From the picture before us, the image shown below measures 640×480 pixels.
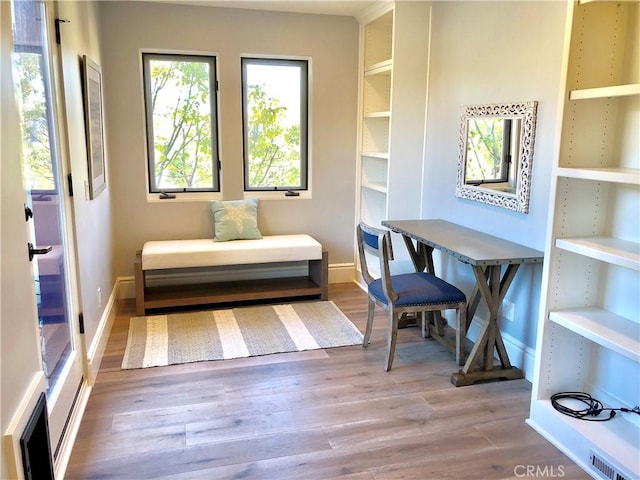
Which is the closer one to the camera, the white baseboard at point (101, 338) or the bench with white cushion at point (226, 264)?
the white baseboard at point (101, 338)

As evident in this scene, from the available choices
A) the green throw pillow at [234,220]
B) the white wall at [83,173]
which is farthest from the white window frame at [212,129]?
the white wall at [83,173]

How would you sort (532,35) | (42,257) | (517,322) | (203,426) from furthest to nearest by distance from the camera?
(517,322)
(532,35)
(203,426)
(42,257)

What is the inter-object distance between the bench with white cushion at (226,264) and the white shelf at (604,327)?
2240 millimetres

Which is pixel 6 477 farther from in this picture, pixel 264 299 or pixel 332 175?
pixel 332 175

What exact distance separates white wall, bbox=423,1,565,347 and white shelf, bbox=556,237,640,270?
1.90 feet

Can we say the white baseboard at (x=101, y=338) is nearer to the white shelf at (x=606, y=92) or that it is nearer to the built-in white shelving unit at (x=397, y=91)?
the built-in white shelving unit at (x=397, y=91)

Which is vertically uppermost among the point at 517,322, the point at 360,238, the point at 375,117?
the point at 375,117

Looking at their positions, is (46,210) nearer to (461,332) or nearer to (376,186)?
(461,332)

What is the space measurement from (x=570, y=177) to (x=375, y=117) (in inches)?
97.9

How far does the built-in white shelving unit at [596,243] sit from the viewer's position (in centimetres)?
215

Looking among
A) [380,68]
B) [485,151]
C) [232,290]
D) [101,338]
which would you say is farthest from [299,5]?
[101,338]

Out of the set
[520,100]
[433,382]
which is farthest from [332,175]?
[433,382]

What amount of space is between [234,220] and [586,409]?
2.92 m

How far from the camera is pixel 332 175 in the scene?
15.6ft
